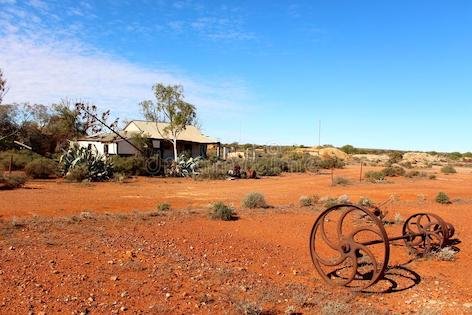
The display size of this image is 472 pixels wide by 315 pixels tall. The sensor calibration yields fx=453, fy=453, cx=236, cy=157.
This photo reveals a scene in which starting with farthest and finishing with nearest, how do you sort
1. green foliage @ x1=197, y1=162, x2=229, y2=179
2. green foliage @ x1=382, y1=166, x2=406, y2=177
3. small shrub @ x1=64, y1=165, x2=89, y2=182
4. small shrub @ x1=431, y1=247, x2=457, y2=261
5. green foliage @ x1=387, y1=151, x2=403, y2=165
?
green foliage @ x1=387, y1=151, x2=403, y2=165, green foliage @ x1=382, y1=166, x2=406, y2=177, green foliage @ x1=197, y1=162, x2=229, y2=179, small shrub @ x1=64, y1=165, x2=89, y2=182, small shrub @ x1=431, y1=247, x2=457, y2=261

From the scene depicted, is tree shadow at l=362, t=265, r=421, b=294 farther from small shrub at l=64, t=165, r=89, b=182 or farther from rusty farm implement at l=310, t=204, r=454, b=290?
small shrub at l=64, t=165, r=89, b=182

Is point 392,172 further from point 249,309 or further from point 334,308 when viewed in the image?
point 249,309

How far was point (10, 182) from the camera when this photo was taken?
17703 millimetres

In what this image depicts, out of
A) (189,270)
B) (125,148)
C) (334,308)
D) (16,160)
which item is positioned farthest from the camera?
(125,148)

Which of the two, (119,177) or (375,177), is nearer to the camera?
(119,177)

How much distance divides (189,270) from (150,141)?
2736 centimetres

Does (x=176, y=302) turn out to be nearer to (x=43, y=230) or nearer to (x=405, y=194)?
(x=43, y=230)

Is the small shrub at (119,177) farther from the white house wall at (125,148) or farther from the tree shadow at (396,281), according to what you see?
the tree shadow at (396,281)

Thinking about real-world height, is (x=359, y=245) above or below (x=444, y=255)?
above

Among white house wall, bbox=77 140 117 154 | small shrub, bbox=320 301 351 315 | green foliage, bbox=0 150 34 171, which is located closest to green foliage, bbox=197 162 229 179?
Answer: white house wall, bbox=77 140 117 154

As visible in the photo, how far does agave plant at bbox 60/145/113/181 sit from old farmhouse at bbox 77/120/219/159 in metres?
5.75

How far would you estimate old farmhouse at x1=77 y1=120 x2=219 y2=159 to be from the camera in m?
31.1

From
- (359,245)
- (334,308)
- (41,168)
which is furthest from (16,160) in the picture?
(334,308)

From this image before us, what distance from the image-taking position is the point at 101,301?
5395 millimetres
